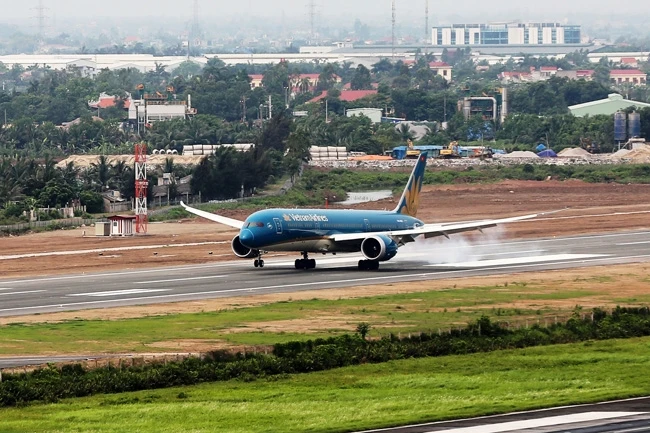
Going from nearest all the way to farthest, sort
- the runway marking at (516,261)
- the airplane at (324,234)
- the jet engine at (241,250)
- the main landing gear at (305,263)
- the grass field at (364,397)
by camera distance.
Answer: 1. the grass field at (364,397)
2. the airplane at (324,234)
3. the jet engine at (241,250)
4. the main landing gear at (305,263)
5. the runway marking at (516,261)

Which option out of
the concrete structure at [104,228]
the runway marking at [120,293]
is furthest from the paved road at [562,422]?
the concrete structure at [104,228]

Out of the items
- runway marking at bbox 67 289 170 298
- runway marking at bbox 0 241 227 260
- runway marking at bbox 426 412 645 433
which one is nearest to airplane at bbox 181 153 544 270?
runway marking at bbox 67 289 170 298

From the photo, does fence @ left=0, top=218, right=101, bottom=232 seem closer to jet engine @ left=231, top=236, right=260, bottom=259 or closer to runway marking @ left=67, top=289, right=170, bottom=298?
jet engine @ left=231, top=236, right=260, bottom=259

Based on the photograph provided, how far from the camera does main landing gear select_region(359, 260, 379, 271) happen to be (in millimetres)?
96650

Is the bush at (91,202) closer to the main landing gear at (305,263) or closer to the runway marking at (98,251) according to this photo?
the runway marking at (98,251)

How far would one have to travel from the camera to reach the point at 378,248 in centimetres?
9575

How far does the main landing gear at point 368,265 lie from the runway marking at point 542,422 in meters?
49.0

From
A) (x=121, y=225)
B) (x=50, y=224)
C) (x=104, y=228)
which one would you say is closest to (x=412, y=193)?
(x=121, y=225)

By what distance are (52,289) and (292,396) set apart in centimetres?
3833

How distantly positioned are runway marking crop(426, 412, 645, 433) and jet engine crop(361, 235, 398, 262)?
157ft

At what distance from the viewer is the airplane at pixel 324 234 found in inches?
3681

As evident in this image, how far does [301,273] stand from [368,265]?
4.82m

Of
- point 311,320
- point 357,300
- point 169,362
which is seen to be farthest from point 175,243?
point 169,362

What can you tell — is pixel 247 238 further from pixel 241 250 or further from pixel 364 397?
pixel 364 397
